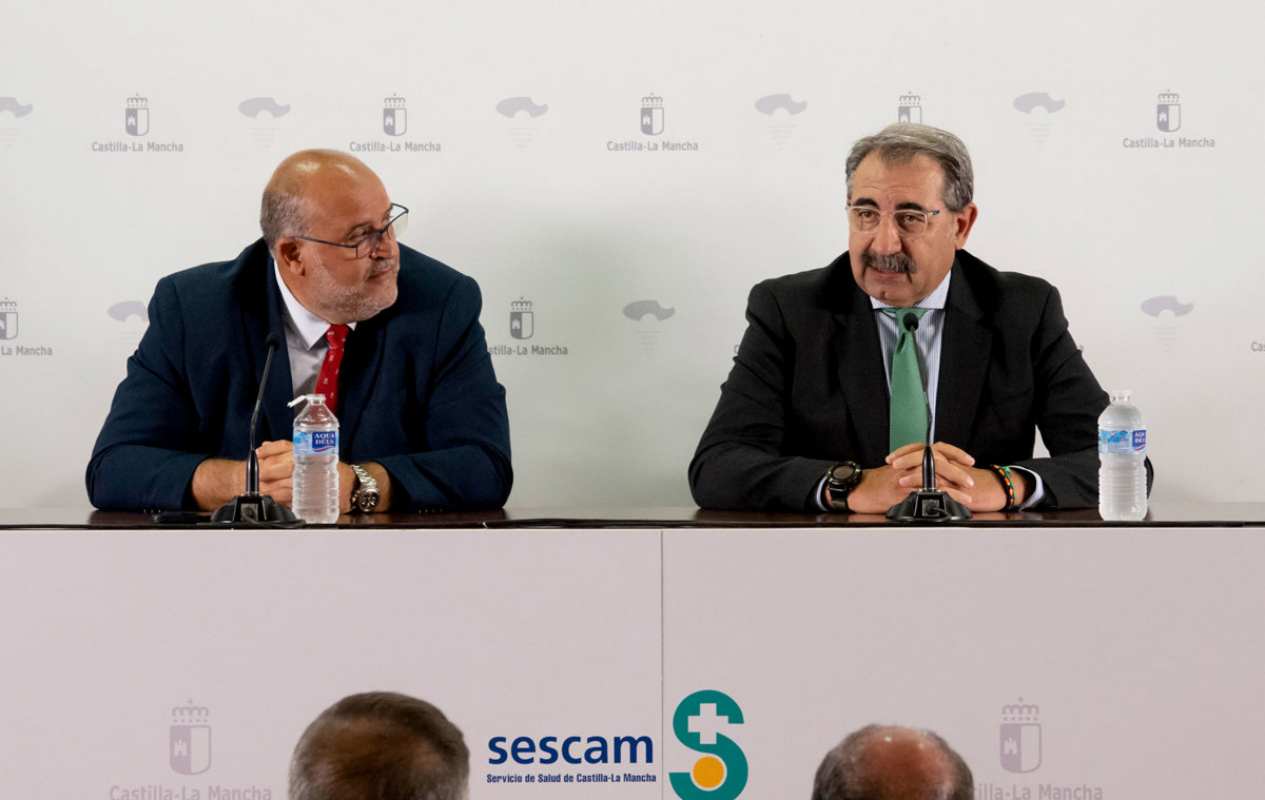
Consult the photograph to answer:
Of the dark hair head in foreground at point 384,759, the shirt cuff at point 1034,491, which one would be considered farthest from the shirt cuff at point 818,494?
the dark hair head in foreground at point 384,759

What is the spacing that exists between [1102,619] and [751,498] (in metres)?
0.78

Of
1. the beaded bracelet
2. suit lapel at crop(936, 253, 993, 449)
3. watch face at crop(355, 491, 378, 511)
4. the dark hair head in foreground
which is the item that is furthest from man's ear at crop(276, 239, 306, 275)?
the dark hair head in foreground

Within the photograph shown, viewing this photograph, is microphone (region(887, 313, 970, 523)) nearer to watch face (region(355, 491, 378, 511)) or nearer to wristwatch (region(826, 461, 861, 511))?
wristwatch (region(826, 461, 861, 511))

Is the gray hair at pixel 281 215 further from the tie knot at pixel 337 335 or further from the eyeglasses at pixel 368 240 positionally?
the tie knot at pixel 337 335

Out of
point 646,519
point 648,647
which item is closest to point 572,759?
point 648,647

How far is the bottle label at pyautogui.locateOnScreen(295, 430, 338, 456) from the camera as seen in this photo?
271cm

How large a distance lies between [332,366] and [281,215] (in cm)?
34

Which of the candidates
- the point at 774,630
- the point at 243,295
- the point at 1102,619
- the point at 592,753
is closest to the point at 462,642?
the point at 592,753

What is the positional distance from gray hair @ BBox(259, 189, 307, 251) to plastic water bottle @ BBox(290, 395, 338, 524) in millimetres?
610

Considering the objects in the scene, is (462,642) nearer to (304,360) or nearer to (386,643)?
(386,643)

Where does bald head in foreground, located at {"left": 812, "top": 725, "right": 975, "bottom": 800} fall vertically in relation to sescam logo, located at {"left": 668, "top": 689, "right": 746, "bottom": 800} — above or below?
above

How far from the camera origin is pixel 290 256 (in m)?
3.25

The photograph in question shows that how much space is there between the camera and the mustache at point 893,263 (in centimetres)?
322

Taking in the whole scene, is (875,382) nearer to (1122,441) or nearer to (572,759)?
(1122,441)
